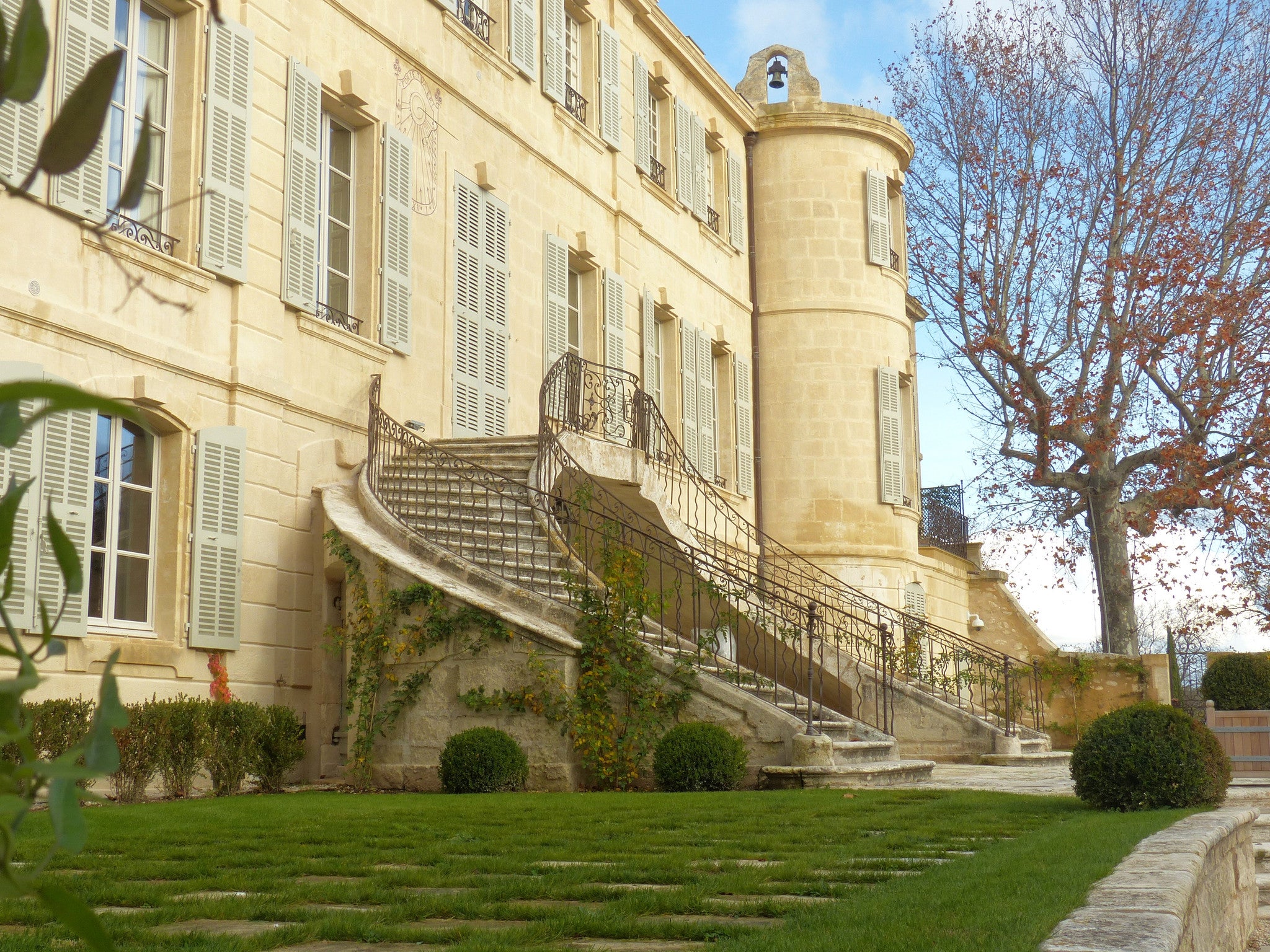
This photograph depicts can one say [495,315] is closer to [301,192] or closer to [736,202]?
[301,192]

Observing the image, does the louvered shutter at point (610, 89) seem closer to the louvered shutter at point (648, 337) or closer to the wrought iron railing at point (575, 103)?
the wrought iron railing at point (575, 103)

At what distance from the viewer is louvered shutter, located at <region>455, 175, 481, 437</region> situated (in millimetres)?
14070

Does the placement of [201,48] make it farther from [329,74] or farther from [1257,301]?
[1257,301]

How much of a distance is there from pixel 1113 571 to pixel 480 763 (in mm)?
13720

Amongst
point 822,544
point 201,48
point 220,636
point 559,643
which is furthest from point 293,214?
point 822,544

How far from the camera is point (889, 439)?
845 inches

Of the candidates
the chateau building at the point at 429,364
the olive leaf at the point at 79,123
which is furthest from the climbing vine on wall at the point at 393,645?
the olive leaf at the point at 79,123

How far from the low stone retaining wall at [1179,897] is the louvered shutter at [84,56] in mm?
7548

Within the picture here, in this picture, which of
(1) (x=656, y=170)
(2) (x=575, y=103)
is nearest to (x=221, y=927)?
(2) (x=575, y=103)

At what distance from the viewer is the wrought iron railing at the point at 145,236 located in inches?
387

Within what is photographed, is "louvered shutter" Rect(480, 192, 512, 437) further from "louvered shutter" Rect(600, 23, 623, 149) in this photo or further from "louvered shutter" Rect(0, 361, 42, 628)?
"louvered shutter" Rect(0, 361, 42, 628)

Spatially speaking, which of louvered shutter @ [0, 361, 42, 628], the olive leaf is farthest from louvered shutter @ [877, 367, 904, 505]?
the olive leaf

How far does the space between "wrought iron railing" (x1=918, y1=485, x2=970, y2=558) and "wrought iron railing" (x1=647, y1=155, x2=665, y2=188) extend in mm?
10833

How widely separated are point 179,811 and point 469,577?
3442 millimetres
